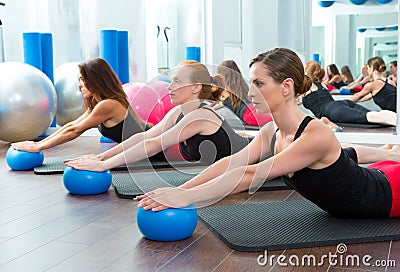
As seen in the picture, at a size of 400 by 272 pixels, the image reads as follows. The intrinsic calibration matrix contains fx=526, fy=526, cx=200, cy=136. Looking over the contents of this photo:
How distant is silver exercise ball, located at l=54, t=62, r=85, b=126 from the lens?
5391 mm

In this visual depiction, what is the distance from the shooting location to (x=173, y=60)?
241 inches

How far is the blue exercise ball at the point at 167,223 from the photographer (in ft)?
6.74

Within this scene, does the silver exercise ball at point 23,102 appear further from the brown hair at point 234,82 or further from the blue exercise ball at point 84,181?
the brown hair at point 234,82

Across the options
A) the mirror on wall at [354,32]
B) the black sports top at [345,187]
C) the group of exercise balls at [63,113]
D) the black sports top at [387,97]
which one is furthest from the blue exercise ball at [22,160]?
the black sports top at [387,97]

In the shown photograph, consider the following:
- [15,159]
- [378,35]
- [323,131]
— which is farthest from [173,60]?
[323,131]

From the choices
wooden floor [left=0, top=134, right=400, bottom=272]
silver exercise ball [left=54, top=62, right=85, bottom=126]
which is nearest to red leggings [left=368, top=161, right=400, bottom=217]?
wooden floor [left=0, top=134, right=400, bottom=272]

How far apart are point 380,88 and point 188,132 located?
308cm

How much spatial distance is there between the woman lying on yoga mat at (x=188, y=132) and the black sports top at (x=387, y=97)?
105 inches

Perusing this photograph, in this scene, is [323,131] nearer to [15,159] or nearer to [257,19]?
[15,159]

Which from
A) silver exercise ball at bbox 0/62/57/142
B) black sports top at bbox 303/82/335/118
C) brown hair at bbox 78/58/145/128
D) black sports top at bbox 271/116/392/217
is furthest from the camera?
black sports top at bbox 303/82/335/118

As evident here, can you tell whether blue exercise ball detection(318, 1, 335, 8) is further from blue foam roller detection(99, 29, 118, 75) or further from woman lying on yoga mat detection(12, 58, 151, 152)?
woman lying on yoga mat detection(12, 58, 151, 152)

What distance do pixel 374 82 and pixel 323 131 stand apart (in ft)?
11.6

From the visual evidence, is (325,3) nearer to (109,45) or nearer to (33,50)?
(109,45)

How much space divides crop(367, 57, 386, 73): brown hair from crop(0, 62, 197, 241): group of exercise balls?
6.74 feet
